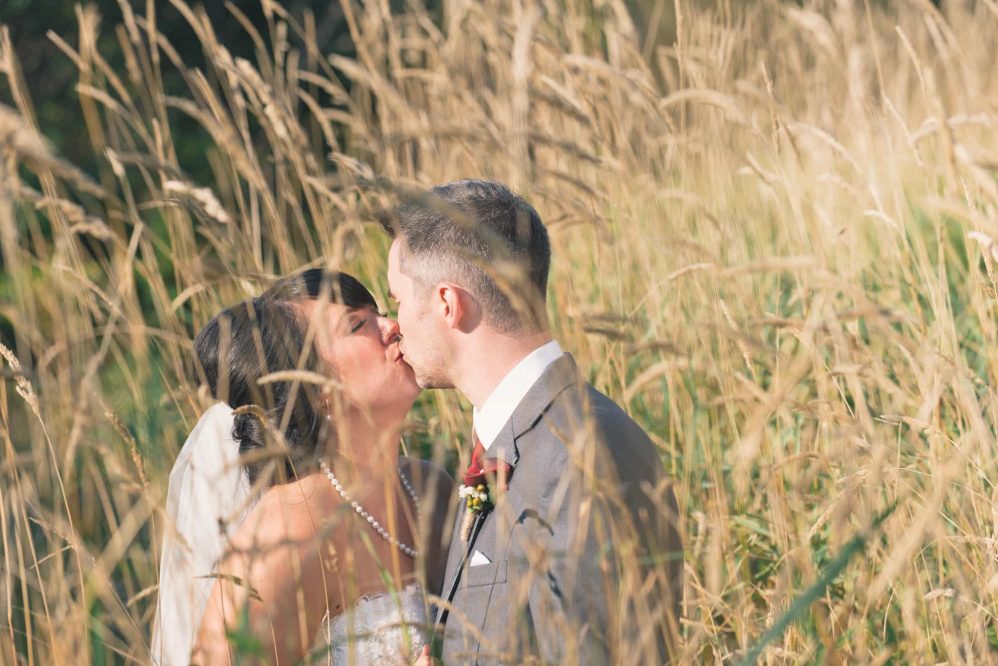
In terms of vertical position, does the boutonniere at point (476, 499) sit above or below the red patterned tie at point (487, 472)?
below

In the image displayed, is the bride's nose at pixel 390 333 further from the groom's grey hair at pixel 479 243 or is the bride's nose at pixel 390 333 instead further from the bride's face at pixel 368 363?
the groom's grey hair at pixel 479 243

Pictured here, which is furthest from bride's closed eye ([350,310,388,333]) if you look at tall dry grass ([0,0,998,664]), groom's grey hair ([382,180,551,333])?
groom's grey hair ([382,180,551,333])

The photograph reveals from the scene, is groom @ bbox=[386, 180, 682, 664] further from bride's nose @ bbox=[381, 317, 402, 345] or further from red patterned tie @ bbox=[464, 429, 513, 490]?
bride's nose @ bbox=[381, 317, 402, 345]

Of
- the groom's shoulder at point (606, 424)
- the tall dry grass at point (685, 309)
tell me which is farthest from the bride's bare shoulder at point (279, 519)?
the groom's shoulder at point (606, 424)

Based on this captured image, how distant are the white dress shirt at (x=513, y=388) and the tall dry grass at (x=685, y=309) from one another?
0.10 m

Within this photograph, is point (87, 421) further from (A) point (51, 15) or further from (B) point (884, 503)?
(A) point (51, 15)

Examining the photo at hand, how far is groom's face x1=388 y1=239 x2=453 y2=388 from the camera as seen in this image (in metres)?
2.42

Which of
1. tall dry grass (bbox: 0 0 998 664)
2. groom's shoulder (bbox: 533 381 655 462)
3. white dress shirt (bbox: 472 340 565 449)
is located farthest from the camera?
white dress shirt (bbox: 472 340 565 449)

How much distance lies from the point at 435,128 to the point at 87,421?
2.17ft

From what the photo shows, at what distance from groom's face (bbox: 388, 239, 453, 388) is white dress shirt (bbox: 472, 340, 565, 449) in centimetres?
14

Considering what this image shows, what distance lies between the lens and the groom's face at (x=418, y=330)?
2416 millimetres

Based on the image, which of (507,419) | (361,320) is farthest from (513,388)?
(361,320)

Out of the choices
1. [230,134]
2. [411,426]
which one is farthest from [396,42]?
[411,426]

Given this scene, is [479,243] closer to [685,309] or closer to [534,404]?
[534,404]
